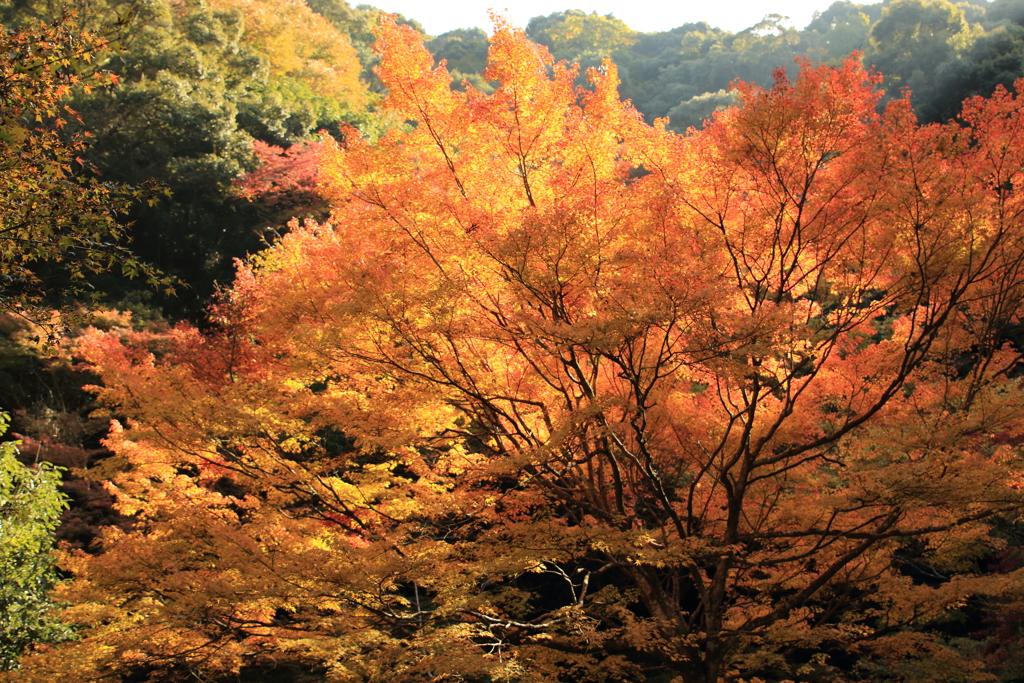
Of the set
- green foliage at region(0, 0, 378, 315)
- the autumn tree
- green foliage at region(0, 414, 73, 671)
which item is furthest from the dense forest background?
the autumn tree

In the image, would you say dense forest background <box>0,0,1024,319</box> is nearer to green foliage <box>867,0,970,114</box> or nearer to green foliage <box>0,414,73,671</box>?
green foliage <box>867,0,970,114</box>

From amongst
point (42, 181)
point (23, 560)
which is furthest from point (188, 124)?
point (42, 181)

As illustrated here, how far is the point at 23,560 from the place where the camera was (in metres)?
8.12

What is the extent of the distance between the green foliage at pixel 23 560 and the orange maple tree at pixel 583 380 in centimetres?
66

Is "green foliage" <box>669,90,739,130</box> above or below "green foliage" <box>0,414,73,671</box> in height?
above

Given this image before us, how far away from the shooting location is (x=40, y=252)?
445 centimetres

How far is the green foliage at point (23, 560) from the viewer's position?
304 inches

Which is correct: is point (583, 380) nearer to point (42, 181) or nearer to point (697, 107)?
A: point (42, 181)

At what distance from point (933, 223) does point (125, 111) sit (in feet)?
63.2

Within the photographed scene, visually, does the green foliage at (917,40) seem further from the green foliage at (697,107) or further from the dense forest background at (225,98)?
the green foliage at (697,107)

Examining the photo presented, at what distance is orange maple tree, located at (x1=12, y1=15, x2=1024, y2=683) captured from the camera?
5.84 m

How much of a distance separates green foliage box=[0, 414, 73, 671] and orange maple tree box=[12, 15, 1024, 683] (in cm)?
66

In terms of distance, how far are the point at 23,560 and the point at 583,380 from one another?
7.43 m

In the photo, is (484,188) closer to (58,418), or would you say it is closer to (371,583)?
(371,583)
